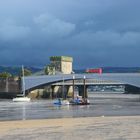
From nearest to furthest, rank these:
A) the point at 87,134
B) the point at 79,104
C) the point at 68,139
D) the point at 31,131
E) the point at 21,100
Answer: the point at 68,139 < the point at 87,134 < the point at 31,131 < the point at 79,104 < the point at 21,100

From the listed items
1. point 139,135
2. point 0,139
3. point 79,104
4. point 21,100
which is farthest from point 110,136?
point 21,100

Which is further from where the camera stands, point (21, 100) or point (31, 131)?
point (21, 100)

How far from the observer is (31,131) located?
1914 inches

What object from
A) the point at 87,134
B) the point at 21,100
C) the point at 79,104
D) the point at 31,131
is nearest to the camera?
the point at 87,134

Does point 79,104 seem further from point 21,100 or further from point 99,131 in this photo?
point 99,131

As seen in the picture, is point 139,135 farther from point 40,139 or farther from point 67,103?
point 67,103

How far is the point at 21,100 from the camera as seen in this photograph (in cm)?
18525

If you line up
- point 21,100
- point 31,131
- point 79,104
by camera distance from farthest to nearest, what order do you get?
1. point 21,100
2. point 79,104
3. point 31,131

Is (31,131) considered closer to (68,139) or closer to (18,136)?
(18,136)

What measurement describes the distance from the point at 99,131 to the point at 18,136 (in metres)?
6.82

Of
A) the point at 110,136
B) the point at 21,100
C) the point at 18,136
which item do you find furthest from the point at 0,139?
the point at 21,100

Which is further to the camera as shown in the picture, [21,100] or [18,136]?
[21,100]

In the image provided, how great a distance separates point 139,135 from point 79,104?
9217 centimetres

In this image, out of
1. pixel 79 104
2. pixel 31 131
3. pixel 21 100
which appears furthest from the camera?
pixel 21 100
